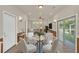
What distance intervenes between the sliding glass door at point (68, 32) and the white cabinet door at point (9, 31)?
1.36 meters

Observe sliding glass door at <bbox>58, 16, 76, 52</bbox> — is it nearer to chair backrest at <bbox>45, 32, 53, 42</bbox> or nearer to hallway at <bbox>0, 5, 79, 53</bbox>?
hallway at <bbox>0, 5, 79, 53</bbox>

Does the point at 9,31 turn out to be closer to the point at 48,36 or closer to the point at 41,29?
the point at 41,29

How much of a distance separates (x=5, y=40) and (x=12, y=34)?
27 cm

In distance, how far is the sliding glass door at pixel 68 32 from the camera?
3.21 metres

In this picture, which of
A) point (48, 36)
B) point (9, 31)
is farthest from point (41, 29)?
point (9, 31)

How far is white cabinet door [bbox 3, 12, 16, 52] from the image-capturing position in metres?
2.80

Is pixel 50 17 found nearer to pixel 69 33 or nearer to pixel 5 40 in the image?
pixel 69 33

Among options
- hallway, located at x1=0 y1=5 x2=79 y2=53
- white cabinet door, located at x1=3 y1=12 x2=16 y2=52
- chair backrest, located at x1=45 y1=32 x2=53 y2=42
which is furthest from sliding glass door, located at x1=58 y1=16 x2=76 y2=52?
white cabinet door, located at x1=3 y1=12 x2=16 y2=52

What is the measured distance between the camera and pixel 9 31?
2938 millimetres

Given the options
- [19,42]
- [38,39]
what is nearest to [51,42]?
[38,39]

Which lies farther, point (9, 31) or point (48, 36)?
point (48, 36)

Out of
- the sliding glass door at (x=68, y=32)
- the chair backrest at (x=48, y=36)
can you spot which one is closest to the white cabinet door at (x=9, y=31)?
the chair backrest at (x=48, y=36)

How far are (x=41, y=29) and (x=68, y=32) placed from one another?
838 mm
